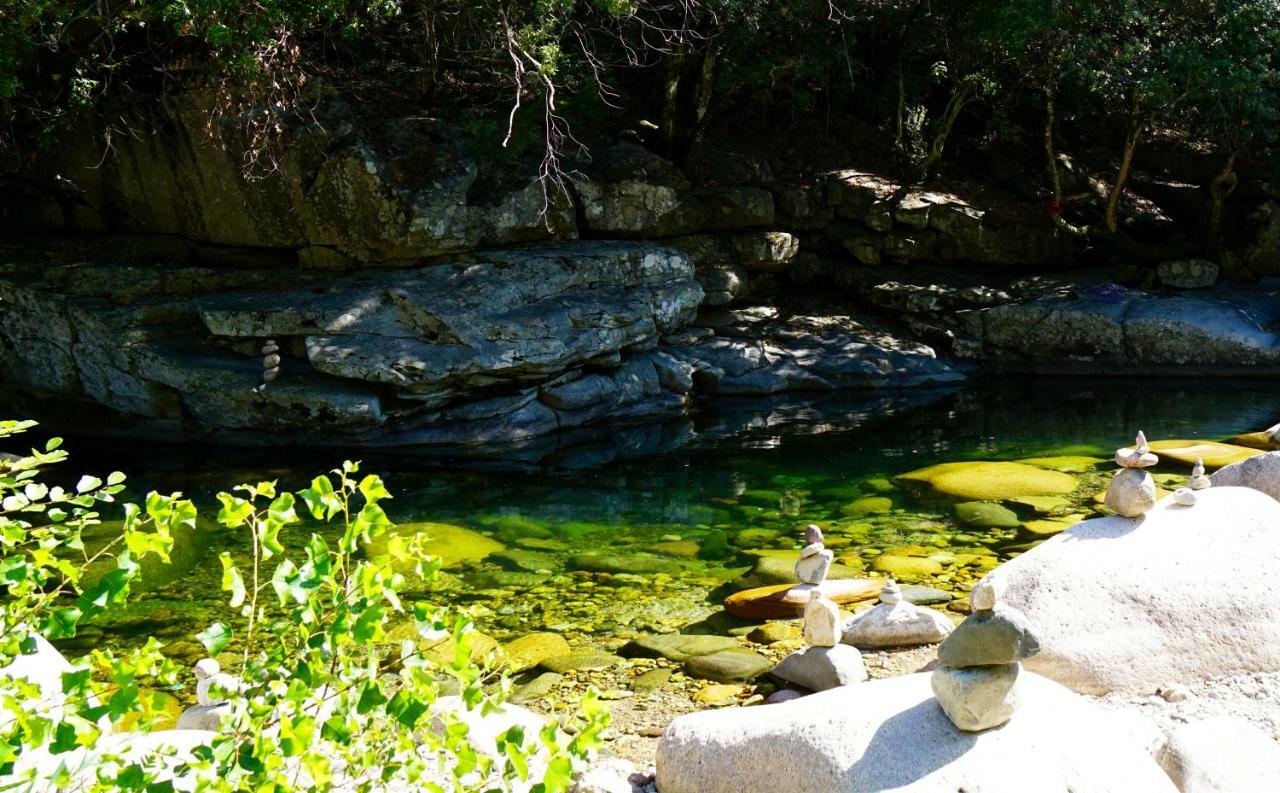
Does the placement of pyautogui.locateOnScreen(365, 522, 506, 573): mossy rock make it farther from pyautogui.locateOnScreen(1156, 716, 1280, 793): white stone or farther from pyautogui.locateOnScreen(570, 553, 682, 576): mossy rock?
pyautogui.locateOnScreen(1156, 716, 1280, 793): white stone

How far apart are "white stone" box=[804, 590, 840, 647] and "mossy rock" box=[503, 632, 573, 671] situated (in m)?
1.48

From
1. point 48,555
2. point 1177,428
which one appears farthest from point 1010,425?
point 48,555

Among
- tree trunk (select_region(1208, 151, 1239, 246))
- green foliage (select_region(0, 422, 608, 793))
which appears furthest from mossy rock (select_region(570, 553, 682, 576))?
tree trunk (select_region(1208, 151, 1239, 246))

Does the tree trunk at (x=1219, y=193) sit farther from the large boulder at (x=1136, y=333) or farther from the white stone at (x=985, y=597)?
the white stone at (x=985, y=597)

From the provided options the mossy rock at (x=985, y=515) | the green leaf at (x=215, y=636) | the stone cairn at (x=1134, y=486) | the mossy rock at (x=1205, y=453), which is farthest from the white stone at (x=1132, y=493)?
the green leaf at (x=215, y=636)

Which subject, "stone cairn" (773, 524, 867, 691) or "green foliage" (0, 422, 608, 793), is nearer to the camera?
"green foliage" (0, 422, 608, 793)

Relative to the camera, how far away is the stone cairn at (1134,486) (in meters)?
5.22

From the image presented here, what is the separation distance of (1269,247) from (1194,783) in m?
14.0

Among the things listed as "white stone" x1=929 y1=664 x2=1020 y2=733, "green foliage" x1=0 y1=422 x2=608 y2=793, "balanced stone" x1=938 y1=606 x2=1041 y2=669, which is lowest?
"white stone" x1=929 y1=664 x2=1020 y2=733

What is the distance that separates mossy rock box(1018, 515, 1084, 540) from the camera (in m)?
7.43

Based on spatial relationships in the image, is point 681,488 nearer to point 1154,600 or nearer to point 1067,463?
point 1067,463

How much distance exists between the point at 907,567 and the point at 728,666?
2015 mm

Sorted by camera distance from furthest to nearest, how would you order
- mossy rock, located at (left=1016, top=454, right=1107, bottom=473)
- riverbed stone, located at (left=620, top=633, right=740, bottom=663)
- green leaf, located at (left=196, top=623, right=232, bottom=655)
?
mossy rock, located at (left=1016, top=454, right=1107, bottom=473) < riverbed stone, located at (left=620, top=633, right=740, bottom=663) < green leaf, located at (left=196, top=623, right=232, bottom=655)

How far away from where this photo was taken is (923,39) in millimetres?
15852
